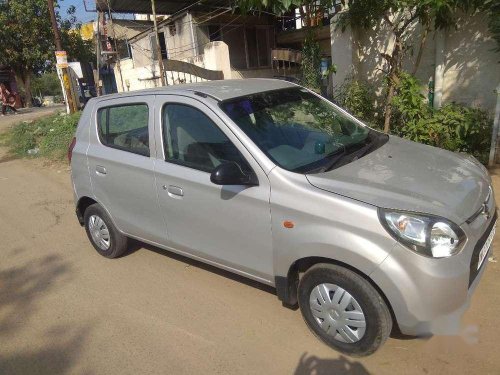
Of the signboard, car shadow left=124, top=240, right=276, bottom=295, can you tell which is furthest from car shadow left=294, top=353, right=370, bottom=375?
the signboard

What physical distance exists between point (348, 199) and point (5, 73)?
139 ft

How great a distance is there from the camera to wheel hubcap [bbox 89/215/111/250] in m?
4.28

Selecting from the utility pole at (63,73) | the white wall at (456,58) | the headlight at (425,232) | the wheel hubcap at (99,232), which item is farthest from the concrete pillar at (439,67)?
the utility pole at (63,73)

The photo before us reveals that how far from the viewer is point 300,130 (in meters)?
3.20

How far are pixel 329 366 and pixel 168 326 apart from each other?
→ 1.26 meters

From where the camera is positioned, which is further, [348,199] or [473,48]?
[473,48]

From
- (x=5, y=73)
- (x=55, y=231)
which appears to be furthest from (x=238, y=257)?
(x=5, y=73)

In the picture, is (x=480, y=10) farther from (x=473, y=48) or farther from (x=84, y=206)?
(x=84, y=206)

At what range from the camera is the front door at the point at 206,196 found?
2828 millimetres

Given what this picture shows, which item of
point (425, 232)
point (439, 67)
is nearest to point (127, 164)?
point (425, 232)

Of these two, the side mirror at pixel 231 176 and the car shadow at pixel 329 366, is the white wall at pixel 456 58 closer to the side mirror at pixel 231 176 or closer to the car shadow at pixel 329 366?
the side mirror at pixel 231 176

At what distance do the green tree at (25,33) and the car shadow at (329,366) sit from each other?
30.9m

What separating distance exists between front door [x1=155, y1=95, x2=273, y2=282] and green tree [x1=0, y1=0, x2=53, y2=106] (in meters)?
29.3

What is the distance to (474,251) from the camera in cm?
243
